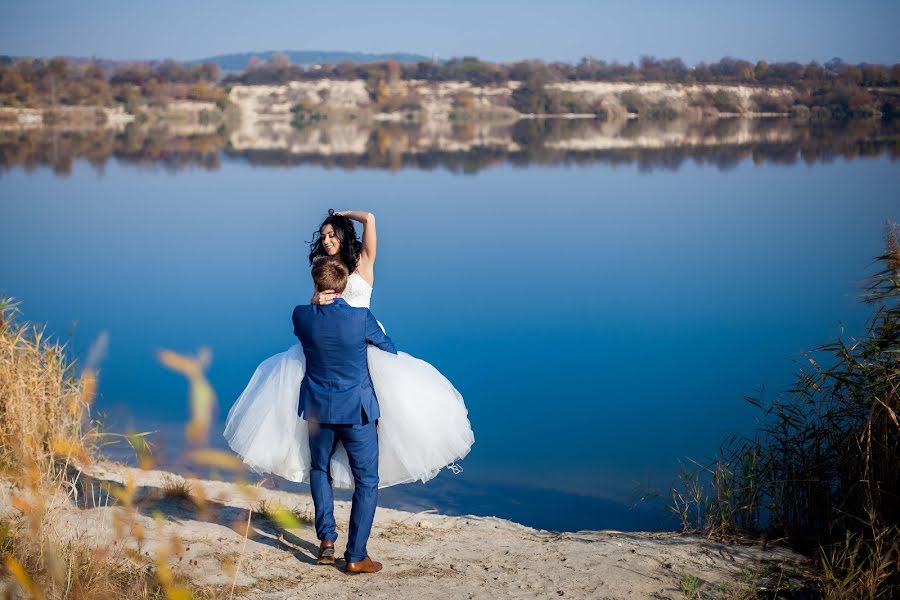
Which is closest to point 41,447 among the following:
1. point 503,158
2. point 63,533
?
point 63,533

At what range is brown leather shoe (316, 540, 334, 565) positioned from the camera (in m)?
5.08

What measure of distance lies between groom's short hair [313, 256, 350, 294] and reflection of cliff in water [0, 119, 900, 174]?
25.4 meters

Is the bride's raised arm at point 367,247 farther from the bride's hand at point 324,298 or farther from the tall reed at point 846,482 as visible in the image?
the tall reed at point 846,482

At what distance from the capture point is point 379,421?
5129 mm

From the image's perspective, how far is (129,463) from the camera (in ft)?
24.8

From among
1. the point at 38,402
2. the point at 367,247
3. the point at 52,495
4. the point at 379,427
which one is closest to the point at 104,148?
the point at 38,402

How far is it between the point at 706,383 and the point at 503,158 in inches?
937

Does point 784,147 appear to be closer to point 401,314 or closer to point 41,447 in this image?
point 401,314

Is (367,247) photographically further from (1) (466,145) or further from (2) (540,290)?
(1) (466,145)

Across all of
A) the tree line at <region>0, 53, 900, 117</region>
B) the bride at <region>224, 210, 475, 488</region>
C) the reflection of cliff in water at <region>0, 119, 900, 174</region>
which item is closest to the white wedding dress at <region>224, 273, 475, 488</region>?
the bride at <region>224, 210, 475, 488</region>

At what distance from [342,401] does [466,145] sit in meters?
34.4

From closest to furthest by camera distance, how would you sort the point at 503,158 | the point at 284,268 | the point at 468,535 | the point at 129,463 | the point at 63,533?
the point at 63,533, the point at 468,535, the point at 129,463, the point at 284,268, the point at 503,158

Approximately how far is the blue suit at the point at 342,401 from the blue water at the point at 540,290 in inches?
81.1

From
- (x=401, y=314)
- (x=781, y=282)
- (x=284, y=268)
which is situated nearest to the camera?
(x=401, y=314)
